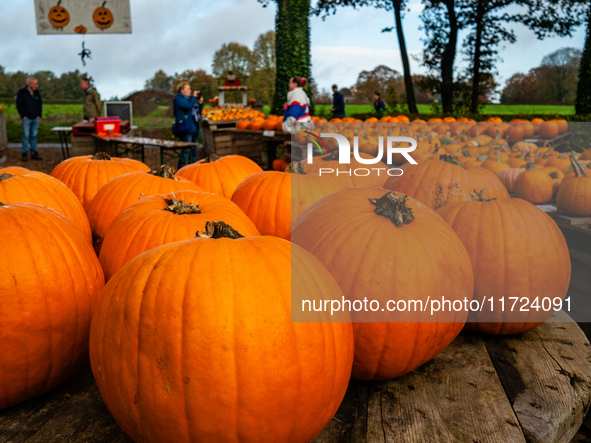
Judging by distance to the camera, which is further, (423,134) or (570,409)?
(423,134)

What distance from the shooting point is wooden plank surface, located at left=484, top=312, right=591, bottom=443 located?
114 centimetres

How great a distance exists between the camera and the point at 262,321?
0.97 meters

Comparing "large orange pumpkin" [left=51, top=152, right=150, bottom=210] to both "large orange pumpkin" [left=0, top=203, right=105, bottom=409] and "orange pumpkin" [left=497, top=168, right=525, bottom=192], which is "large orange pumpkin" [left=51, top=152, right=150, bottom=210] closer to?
"large orange pumpkin" [left=0, top=203, right=105, bottom=409]

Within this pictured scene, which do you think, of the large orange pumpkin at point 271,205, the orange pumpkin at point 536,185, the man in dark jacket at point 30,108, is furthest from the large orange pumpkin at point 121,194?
the man in dark jacket at point 30,108

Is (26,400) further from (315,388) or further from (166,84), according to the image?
(166,84)

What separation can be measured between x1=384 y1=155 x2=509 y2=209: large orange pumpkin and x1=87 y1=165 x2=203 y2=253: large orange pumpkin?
1.03m

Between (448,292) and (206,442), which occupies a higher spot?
(448,292)

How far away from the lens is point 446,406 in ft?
3.86

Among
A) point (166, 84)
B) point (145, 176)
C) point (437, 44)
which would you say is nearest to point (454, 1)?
point (437, 44)

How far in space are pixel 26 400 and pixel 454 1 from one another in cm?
2120

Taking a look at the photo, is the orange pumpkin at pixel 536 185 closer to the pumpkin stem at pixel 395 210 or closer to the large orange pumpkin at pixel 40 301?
the pumpkin stem at pixel 395 210

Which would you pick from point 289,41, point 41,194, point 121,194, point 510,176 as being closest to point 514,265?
point 121,194

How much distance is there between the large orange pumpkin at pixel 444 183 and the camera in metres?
1.99

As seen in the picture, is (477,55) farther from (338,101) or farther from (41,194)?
(41,194)
